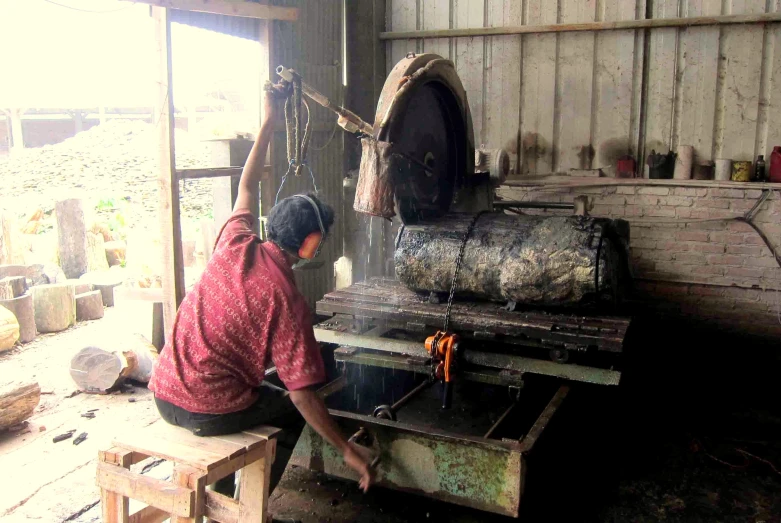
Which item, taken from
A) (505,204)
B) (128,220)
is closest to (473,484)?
(505,204)

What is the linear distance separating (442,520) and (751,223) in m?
3.76

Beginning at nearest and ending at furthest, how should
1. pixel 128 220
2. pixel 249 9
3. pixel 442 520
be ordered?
pixel 442 520 < pixel 249 9 < pixel 128 220

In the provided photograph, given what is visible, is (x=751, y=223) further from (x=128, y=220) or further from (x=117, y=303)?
(x=128, y=220)

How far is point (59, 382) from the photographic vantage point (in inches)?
211

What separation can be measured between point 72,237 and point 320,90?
4.27 m

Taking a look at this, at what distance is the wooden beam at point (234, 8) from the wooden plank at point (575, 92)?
2475mm

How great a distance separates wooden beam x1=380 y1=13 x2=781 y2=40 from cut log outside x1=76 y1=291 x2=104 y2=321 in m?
3.99

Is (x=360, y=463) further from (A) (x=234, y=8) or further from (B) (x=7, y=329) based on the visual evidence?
(B) (x=7, y=329)

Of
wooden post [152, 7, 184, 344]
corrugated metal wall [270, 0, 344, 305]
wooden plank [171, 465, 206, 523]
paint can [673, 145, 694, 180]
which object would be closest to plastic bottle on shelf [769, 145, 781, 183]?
paint can [673, 145, 694, 180]

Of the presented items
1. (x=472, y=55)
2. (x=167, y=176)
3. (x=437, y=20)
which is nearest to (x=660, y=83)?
(x=472, y=55)

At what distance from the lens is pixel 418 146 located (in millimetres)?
4355

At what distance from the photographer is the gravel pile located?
1207 cm

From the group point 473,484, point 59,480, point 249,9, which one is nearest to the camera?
point 473,484

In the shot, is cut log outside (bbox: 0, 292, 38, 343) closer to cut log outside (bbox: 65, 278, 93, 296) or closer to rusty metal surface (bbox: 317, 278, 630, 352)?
cut log outside (bbox: 65, 278, 93, 296)
